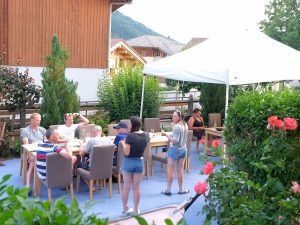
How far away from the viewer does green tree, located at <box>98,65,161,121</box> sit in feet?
38.9

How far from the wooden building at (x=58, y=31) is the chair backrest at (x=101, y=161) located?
8.73 m

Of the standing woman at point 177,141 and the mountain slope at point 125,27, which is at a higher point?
the mountain slope at point 125,27

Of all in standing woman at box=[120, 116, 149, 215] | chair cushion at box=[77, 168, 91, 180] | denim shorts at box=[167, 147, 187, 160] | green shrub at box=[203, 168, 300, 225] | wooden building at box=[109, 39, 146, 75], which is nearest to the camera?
green shrub at box=[203, 168, 300, 225]

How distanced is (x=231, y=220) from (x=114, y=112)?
883 cm

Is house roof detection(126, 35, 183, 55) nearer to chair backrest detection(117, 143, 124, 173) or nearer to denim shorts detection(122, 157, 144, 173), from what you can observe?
chair backrest detection(117, 143, 124, 173)

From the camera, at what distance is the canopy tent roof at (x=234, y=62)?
793cm

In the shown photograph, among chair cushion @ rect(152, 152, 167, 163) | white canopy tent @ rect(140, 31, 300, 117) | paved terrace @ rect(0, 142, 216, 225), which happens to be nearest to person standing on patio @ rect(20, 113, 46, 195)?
paved terrace @ rect(0, 142, 216, 225)

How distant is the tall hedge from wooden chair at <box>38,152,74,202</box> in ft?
8.41

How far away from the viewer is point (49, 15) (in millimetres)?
15875

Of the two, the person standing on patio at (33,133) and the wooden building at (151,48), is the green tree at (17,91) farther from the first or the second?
the wooden building at (151,48)

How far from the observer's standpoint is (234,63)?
804cm

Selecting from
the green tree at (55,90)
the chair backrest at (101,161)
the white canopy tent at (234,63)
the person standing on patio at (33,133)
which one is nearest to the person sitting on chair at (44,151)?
the chair backrest at (101,161)

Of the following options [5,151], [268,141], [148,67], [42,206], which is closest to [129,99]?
[148,67]

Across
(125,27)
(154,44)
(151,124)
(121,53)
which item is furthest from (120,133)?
(125,27)
